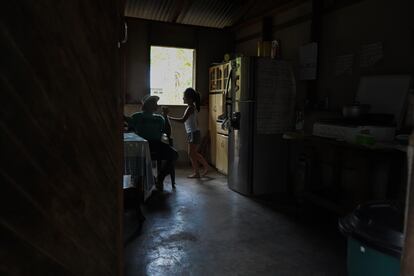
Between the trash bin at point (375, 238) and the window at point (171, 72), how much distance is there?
188 inches

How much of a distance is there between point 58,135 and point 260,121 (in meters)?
3.39

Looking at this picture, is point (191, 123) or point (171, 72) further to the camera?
point (171, 72)

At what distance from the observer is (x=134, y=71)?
5699 mm

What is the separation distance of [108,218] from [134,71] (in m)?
4.75

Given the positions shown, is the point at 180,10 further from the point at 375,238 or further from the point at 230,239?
the point at 375,238

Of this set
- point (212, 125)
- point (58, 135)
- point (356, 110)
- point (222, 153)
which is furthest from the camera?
point (212, 125)

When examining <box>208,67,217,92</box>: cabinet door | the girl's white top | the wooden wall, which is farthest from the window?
the wooden wall

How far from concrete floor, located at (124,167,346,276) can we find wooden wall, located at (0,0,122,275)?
1.29 meters

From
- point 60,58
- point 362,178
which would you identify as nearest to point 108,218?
point 60,58

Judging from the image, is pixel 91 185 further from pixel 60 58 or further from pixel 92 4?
pixel 92 4

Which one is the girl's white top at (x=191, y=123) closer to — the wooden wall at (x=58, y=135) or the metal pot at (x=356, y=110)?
the metal pot at (x=356, y=110)

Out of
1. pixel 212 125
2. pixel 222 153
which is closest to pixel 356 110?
pixel 222 153

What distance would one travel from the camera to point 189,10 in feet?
18.2

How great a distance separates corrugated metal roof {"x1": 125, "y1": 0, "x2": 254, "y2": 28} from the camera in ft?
17.5
